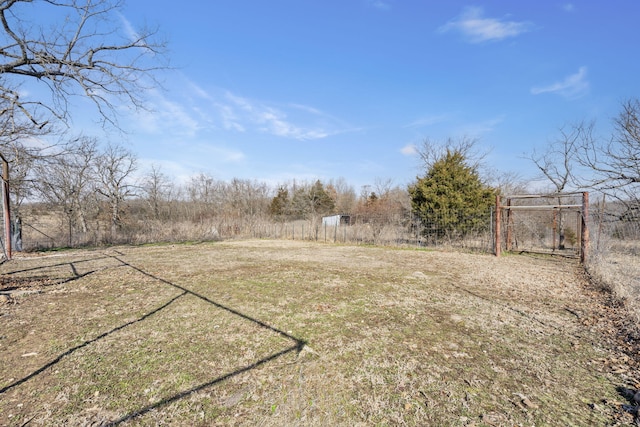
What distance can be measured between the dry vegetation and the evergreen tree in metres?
6.96

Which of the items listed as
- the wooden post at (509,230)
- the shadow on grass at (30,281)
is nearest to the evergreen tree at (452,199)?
the wooden post at (509,230)

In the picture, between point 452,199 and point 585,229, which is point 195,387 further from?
point 452,199

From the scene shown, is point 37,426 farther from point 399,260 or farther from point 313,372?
point 399,260

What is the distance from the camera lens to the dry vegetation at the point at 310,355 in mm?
2191

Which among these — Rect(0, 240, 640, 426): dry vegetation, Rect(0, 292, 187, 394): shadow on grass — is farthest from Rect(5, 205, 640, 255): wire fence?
Rect(0, 292, 187, 394): shadow on grass

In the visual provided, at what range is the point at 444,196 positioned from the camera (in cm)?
1334

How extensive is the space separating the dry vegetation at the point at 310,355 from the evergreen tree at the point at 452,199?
696 centimetres

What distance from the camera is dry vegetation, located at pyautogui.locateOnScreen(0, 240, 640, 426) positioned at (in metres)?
2.19

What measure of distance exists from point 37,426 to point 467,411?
10.3ft

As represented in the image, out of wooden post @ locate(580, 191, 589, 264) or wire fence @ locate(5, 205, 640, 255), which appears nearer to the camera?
wooden post @ locate(580, 191, 589, 264)

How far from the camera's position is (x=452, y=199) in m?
13.2

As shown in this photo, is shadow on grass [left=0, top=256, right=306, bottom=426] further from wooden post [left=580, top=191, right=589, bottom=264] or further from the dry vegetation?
wooden post [left=580, top=191, right=589, bottom=264]

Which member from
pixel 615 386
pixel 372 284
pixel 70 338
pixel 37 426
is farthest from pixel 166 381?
pixel 372 284

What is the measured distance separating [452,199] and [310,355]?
1212 centimetres
